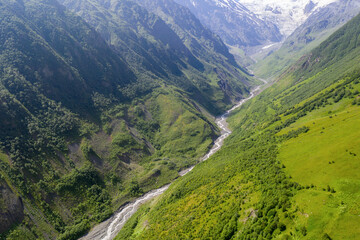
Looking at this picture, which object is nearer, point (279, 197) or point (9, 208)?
point (279, 197)

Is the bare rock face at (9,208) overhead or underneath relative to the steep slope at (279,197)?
overhead

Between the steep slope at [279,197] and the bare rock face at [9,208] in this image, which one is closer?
the steep slope at [279,197]

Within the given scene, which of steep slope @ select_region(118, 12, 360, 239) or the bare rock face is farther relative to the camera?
the bare rock face

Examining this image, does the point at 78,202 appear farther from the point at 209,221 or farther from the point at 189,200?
the point at 209,221

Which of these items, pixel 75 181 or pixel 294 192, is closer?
pixel 294 192

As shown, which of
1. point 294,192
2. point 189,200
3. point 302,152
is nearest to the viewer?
point 294,192

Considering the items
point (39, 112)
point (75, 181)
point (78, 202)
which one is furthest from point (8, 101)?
point (78, 202)

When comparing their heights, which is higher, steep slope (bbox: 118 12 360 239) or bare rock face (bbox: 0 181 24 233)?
bare rock face (bbox: 0 181 24 233)

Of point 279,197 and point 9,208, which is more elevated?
point 9,208
